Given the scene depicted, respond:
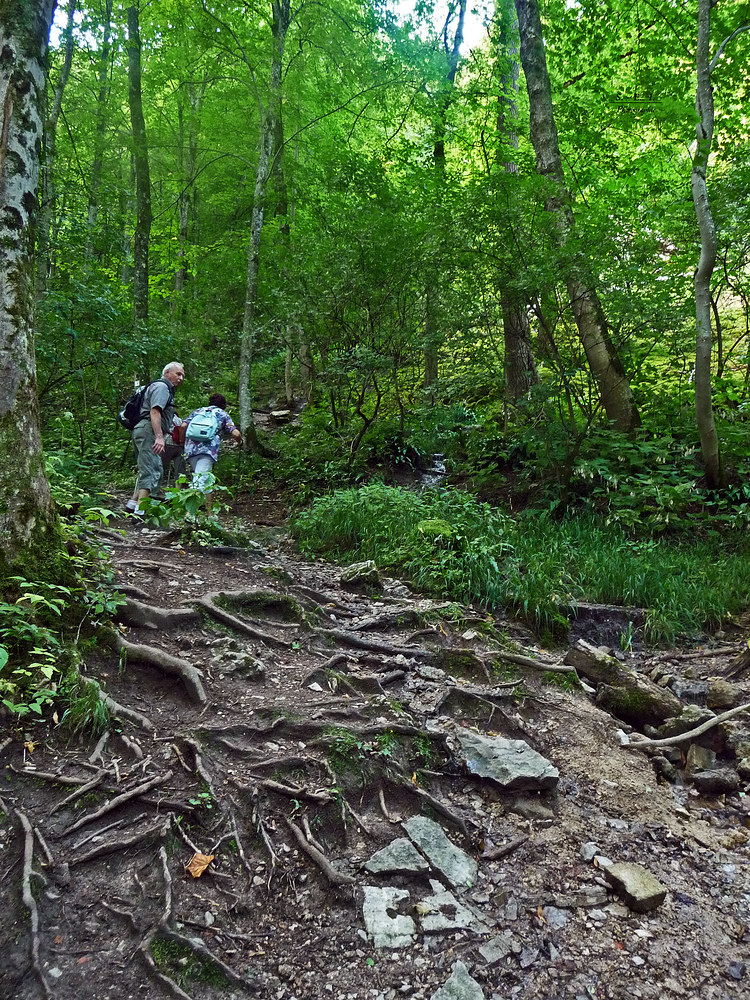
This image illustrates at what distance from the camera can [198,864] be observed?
2.74 metres

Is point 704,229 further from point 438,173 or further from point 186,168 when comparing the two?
point 186,168

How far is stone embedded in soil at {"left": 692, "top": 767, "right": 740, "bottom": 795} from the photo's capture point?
393cm

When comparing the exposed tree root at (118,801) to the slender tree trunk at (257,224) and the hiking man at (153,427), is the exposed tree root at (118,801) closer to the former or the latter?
the hiking man at (153,427)

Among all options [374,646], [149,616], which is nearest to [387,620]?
[374,646]

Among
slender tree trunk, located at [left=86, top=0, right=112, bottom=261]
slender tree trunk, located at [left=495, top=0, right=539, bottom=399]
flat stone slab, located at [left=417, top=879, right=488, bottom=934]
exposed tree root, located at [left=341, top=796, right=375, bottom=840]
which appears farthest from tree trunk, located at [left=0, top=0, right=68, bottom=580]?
slender tree trunk, located at [left=86, top=0, right=112, bottom=261]

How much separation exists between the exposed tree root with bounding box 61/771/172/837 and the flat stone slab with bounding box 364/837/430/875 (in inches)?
46.5

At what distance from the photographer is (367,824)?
Result: 329cm

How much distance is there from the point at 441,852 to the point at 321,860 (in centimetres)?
70

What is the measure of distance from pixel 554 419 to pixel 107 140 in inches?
696

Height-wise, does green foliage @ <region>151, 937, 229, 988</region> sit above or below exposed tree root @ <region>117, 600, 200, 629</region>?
below

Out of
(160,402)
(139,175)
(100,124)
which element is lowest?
(160,402)

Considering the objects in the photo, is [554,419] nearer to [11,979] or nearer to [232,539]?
[232,539]

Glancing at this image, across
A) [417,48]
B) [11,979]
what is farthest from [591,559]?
[417,48]

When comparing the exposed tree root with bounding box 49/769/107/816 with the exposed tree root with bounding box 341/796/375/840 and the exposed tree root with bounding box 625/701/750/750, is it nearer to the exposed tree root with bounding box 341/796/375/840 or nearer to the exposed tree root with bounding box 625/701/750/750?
the exposed tree root with bounding box 341/796/375/840
